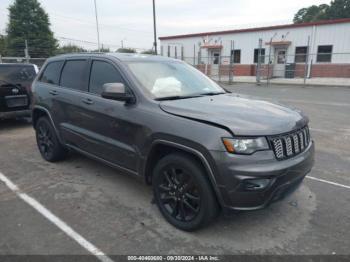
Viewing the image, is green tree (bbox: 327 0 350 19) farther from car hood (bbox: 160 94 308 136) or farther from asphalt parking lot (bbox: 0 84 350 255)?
car hood (bbox: 160 94 308 136)

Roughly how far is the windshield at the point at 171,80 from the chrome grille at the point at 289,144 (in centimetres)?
128

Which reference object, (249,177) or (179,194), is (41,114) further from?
(249,177)

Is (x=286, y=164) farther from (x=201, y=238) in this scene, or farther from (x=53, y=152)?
(x=53, y=152)

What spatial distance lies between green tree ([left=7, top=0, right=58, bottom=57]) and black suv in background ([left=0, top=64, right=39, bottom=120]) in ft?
123

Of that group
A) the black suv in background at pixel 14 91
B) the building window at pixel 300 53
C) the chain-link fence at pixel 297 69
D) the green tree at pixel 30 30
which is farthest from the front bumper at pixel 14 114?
the green tree at pixel 30 30

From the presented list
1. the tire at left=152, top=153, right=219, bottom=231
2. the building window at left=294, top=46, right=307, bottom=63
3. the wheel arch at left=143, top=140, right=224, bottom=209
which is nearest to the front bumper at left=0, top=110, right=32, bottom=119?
the wheel arch at left=143, top=140, right=224, bottom=209

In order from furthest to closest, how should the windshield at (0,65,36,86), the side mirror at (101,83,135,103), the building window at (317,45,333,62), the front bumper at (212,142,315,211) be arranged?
the building window at (317,45,333,62)
the windshield at (0,65,36,86)
the side mirror at (101,83,135,103)
the front bumper at (212,142,315,211)

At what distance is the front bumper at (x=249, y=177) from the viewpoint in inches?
103

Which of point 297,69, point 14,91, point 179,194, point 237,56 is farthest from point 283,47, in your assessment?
point 179,194

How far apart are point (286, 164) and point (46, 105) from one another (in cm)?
393

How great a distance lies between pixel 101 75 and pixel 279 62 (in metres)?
25.0

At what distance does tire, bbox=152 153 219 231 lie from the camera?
285 cm

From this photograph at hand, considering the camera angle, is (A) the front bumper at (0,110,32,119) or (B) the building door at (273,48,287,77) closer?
(A) the front bumper at (0,110,32,119)

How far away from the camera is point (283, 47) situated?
83.9ft
